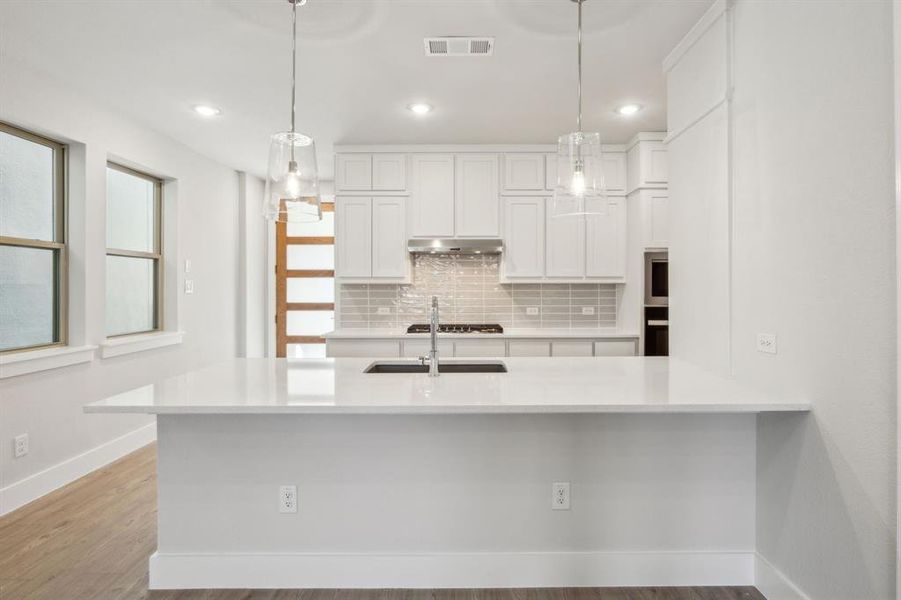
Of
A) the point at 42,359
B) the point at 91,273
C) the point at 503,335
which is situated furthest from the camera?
the point at 503,335

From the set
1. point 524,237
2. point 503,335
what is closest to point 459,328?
point 503,335

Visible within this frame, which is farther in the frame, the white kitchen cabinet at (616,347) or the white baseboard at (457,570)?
the white kitchen cabinet at (616,347)

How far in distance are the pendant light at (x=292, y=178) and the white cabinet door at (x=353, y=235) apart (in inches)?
102

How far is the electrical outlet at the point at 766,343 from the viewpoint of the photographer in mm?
2049

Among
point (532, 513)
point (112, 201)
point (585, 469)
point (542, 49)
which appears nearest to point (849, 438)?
point (585, 469)

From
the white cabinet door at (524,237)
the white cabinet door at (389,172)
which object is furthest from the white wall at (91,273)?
the white cabinet door at (524,237)

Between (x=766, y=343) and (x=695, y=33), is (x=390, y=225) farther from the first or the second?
(x=766, y=343)

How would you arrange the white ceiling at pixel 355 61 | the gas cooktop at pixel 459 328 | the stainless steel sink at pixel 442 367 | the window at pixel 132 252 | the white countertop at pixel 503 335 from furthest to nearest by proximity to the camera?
the gas cooktop at pixel 459 328, the white countertop at pixel 503 335, the window at pixel 132 252, the stainless steel sink at pixel 442 367, the white ceiling at pixel 355 61

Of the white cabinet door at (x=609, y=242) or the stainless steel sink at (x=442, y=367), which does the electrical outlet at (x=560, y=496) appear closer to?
the stainless steel sink at (x=442, y=367)

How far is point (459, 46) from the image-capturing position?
280 centimetres

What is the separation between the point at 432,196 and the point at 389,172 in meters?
0.44

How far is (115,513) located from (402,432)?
1934mm

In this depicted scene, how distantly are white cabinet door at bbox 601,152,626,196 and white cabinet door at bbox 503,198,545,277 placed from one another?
618 millimetres

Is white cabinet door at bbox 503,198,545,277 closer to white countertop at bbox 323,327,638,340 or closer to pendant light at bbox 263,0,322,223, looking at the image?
white countertop at bbox 323,327,638,340
